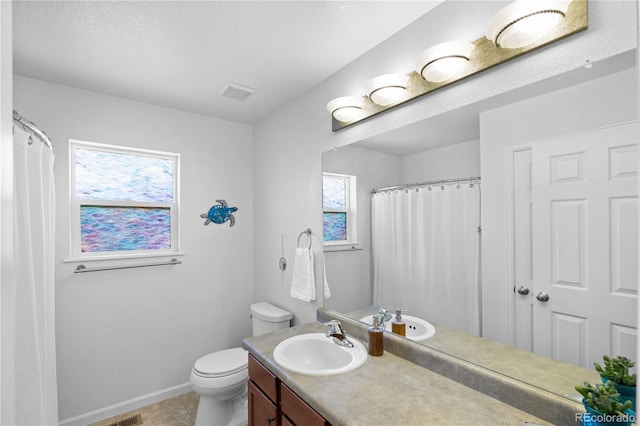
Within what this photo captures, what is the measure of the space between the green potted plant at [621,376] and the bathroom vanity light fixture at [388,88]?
1.29 meters

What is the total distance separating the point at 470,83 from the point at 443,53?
173 millimetres

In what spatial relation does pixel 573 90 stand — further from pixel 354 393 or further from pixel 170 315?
pixel 170 315

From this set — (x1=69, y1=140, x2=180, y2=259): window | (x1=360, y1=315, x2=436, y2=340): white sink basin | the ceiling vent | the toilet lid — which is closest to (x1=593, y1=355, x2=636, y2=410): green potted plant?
(x1=360, y1=315, x2=436, y2=340): white sink basin

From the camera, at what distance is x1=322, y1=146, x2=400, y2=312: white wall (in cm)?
168

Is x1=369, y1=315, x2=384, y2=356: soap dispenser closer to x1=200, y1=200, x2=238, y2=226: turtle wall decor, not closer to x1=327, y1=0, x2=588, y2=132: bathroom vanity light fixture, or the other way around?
x1=327, y1=0, x2=588, y2=132: bathroom vanity light fixture

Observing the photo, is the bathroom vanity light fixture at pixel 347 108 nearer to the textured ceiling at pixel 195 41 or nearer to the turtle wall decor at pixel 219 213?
the textured ceiling at pixel 195 41

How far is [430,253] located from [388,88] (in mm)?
841

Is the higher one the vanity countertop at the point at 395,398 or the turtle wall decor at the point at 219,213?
the turtle wall decor at the point at 219,213

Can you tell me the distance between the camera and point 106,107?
2365mm

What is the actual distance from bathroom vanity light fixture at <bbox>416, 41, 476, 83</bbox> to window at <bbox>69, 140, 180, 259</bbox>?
2.17m

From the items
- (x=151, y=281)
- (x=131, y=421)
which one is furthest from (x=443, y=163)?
(x=131, y=421)

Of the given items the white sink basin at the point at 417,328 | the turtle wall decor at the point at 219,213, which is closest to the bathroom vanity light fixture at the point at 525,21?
the white sink basin at the point at 417,328

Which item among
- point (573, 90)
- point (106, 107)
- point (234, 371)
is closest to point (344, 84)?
point (573, 90)

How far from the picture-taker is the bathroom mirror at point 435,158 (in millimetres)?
947
